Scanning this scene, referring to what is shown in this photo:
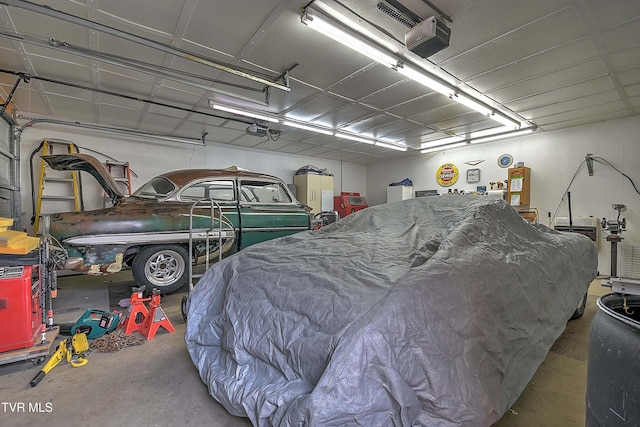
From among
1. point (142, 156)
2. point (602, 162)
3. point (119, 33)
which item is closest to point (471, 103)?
point (602, 162)

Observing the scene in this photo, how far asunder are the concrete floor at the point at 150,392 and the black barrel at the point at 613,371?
0.84 m

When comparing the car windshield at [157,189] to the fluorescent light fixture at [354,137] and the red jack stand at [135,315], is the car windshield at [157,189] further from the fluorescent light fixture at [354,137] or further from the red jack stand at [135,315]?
the fluorescent light fixture at [354,137]

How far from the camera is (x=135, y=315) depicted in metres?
2.79

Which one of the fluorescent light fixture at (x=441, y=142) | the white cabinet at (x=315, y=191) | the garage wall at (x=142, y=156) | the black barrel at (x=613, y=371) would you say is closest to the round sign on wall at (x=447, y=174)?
the fluorescent light fixture at (x=441, y=142)

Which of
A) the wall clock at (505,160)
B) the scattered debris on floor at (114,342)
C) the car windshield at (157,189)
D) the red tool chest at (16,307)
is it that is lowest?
the scattered debris on floor at (114,342)

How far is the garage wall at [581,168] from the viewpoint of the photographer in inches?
214

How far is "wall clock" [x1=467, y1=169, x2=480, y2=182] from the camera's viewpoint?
7609 mm

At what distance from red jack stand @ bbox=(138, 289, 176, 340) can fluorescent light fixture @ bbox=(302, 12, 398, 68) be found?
2967 millimetres

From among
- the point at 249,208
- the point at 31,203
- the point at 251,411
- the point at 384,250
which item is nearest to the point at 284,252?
the point at 384,250

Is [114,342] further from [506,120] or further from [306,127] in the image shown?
[506,120]

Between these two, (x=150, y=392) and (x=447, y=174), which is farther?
(x=447, y=174)

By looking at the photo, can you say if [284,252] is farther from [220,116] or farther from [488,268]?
[220,116]

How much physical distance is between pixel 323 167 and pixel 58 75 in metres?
6.84

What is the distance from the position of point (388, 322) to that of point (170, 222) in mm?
3569
